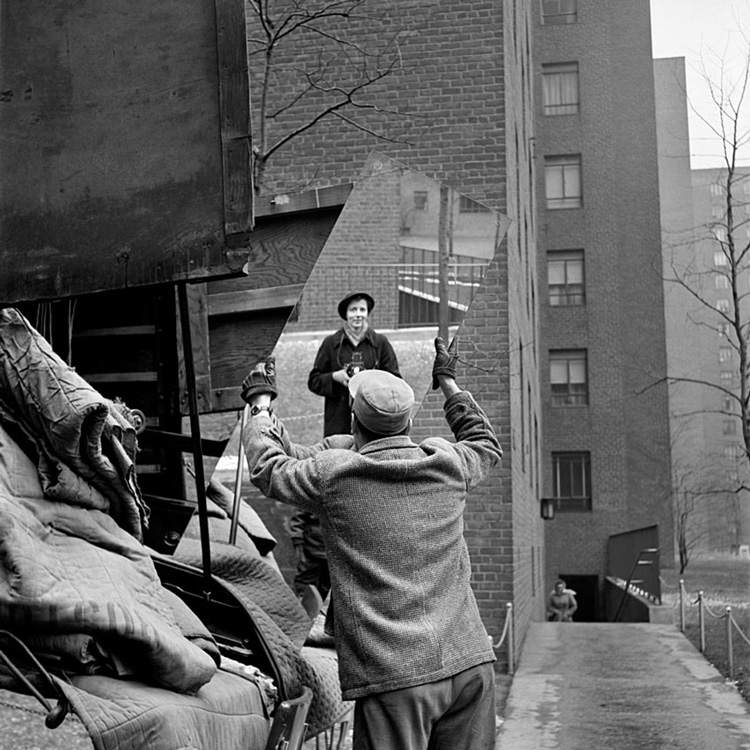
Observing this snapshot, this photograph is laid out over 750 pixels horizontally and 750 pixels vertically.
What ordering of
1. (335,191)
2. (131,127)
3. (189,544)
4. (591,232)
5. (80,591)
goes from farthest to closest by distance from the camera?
(591,232)
(335,191)
(189,544)
(131,127)
(80,591)

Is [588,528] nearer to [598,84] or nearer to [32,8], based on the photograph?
[598,84]

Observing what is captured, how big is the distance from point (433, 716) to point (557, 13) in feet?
126

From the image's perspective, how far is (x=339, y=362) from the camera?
505cm

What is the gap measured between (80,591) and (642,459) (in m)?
36.5

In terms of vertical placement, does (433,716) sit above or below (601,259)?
below

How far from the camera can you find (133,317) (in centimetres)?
491

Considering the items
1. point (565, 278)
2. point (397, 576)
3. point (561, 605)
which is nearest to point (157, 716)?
point (397, 576)

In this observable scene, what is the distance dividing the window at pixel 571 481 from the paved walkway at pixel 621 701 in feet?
67.0

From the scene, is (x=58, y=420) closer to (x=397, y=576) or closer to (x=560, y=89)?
(x=397, y=576)

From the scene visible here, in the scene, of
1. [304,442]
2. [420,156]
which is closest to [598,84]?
[420,156]

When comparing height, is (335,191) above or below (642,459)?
above

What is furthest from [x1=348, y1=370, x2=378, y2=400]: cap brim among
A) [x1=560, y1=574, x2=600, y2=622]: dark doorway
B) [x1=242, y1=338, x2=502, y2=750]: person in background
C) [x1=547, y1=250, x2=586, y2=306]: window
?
[x1=547, y1=250, x2=586, y2=306]: window

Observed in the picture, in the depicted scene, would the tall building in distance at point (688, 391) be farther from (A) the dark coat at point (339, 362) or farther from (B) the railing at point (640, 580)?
(A) the dark coat at point (339, 362)

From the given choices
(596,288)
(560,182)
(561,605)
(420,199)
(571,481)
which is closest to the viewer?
(420,199)
